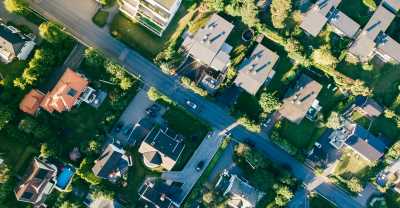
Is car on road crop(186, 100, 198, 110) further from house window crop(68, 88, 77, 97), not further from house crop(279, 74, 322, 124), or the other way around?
house window crop(68, 88, 77, 97)

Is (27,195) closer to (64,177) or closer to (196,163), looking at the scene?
(64,177)

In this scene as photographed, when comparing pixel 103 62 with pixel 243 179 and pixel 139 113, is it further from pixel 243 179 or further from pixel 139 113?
pixel 243 179

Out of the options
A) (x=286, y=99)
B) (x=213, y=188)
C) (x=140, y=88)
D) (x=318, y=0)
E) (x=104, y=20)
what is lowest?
(x=213, y=188)

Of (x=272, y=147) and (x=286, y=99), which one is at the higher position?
(x=286, y=99)

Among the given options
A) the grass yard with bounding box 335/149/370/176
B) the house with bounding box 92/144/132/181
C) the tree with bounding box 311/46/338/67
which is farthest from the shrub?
the grass yard with bounding box 335/149/370/176

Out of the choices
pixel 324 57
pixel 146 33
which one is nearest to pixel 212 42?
pixel 146 33

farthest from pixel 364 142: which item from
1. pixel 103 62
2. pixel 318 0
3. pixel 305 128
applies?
pixel 103 62

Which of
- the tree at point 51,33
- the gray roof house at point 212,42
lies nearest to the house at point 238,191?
the gray roof house at point 212,42
